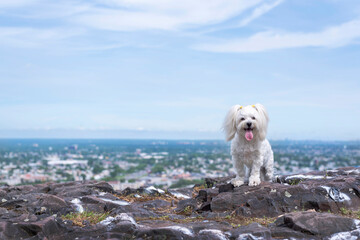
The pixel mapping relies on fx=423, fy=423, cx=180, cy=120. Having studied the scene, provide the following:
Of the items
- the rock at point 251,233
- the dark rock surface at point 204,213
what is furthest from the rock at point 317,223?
the rock at point 251,233

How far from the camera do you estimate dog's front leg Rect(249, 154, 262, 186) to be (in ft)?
29.5

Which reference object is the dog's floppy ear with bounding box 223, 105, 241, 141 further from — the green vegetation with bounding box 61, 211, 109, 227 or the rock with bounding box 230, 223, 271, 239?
the green vegetation with bounding box 61, 211, 109, 227

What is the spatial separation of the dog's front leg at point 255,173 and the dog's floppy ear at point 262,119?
24.3 inches

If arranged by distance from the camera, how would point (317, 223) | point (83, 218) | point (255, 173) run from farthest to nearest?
point (255, 173), point (83, 218), point (317, 223)

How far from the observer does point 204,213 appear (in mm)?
7922

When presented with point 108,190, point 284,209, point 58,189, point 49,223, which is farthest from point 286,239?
point 58,189

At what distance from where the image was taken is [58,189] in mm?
11195

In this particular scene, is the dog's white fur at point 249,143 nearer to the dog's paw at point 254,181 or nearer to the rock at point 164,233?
the dog's paw at point 254,181

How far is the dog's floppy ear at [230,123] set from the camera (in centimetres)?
874

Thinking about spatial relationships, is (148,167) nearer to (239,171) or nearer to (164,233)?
(239,171)

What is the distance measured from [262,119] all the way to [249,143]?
70 centimetres

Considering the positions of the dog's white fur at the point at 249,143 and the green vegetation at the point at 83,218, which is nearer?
the green vegetation at the point at 83,218

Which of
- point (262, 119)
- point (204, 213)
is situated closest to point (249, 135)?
point (262, 119)

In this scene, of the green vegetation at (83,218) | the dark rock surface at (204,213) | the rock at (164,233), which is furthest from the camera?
the green vegetation at (83,218)
